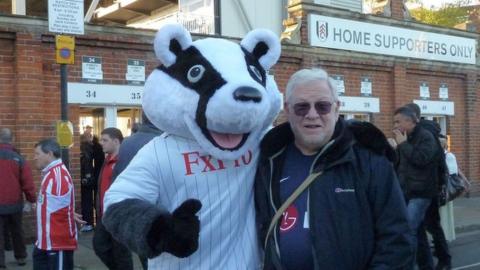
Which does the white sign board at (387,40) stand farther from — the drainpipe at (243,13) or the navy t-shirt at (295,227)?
the navy t-shirt at (295,227)

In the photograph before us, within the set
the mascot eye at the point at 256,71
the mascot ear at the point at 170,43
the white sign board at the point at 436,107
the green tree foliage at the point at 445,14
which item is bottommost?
the mascot eye at the point at 256,71

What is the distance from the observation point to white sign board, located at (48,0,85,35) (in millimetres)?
6965

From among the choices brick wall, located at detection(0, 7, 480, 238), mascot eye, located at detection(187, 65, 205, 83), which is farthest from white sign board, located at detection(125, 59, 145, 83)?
mascot eye, located at detection(187, 65, 205, 83)

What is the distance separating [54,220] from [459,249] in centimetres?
574

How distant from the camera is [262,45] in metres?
2.84

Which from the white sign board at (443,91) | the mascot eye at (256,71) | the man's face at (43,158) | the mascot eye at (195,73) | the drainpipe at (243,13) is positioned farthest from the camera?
the white sign board at (443,91)

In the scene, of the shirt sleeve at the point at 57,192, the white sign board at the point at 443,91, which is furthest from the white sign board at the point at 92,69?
the white sign board at the point at 443,91

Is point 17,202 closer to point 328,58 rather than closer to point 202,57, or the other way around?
point 202,57

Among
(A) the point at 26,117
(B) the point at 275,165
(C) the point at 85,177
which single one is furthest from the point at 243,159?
(C) the point at 85,177

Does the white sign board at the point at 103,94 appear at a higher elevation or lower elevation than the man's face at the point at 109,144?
higher

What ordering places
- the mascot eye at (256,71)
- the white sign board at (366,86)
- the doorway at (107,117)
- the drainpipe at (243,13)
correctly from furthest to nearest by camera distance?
the white sign board at (366,86)
the drainpipe at (243,13)
the doorway at (107,117)
the mascot eye at (256,71)

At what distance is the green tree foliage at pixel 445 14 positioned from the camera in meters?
21.4

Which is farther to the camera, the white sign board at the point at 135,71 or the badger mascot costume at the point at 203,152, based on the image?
the white sign board at the point at 135,71

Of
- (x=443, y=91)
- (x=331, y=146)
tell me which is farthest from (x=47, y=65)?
(x=443, y=91)
